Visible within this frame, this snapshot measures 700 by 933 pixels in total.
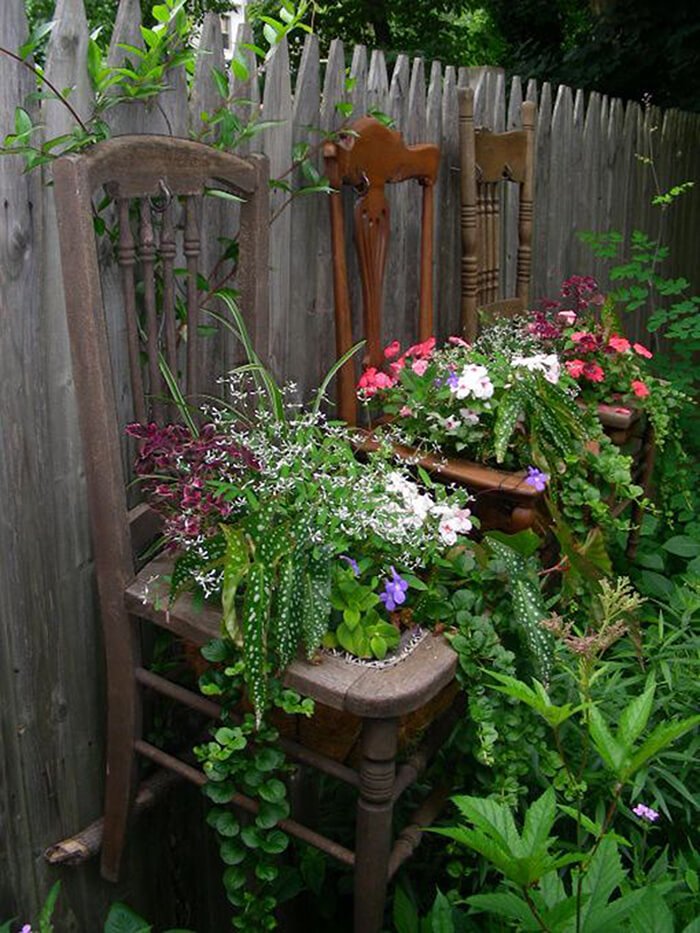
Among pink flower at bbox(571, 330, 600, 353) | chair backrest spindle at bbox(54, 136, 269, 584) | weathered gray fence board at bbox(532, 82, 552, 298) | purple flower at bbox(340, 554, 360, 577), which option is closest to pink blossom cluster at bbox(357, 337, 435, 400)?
chair backrest spindle at bbox(54, 136, 269, 584)

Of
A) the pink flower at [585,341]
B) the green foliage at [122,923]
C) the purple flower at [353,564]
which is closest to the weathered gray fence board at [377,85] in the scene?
the pink flower at [585,341]

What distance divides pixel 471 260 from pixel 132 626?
1820 mm

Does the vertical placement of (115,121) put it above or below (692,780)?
above

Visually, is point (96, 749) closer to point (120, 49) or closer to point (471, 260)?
point (120, 49)

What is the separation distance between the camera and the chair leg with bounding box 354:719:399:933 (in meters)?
1.57

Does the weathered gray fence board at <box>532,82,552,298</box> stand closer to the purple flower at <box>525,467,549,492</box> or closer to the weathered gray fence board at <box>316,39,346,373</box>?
the weathered gray fence board at <box>316,39,346,373</box>

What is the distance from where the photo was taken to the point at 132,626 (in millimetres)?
1770

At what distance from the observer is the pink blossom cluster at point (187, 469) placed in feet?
5.51

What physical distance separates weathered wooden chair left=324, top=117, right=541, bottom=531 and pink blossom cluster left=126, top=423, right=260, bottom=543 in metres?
0.55

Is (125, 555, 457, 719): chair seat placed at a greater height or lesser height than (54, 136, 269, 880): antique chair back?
lesser

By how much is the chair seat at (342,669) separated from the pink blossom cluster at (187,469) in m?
0.11

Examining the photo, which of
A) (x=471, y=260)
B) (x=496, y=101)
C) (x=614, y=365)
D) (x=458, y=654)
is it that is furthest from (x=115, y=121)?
(x=496, y=101)

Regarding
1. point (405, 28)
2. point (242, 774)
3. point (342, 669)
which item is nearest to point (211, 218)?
point (342, 669)

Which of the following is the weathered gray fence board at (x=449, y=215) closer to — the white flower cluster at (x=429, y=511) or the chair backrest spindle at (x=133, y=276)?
the chair backrest spindle at (x=133, y=276)
